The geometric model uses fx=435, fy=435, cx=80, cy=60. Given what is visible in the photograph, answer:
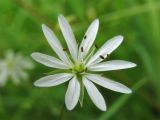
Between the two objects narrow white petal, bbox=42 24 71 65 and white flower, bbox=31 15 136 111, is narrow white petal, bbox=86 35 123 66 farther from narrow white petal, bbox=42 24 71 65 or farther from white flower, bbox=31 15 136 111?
narrow white petal, bbox=42 24 71 65

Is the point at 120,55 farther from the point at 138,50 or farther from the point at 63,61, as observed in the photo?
the point at 63,61

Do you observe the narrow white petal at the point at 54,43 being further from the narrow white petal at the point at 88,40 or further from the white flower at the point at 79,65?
the narrow white petal at the point at 88,40

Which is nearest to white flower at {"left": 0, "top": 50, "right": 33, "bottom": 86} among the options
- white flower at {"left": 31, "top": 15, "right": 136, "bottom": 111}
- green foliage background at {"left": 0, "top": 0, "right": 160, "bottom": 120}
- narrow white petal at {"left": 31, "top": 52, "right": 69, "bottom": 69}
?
green foliage background at {"left": 0, "top": 0, "right": 160, "bottom": 120}

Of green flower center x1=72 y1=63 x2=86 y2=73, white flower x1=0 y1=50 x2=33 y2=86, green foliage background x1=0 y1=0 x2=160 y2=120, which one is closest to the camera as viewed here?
green flower center x1=72 y1=63 x2=86 y2=73

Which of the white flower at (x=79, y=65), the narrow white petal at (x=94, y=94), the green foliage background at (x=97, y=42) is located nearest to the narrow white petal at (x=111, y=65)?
the white flower at (x=79, y=65)

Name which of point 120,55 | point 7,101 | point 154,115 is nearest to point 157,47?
point 120,55
